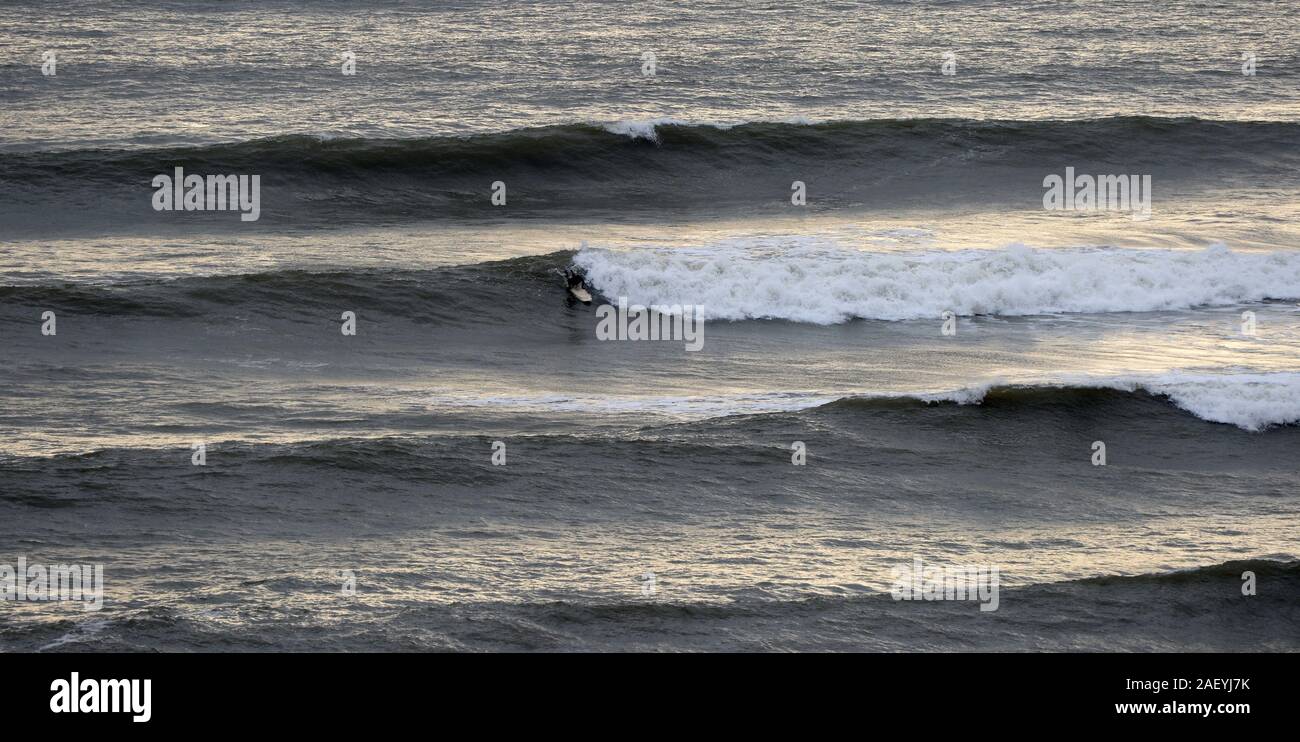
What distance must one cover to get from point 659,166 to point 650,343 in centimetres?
696

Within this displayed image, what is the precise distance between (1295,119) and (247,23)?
18.8 metres

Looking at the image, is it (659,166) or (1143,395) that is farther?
(659,166)

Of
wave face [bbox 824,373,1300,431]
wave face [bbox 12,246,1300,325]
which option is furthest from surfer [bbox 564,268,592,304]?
wave face [bbox 824,373,1300,431]

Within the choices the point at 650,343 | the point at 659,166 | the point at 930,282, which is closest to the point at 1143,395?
the point at 930,282

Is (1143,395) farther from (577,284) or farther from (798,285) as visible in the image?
(577,284)

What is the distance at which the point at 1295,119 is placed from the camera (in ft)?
74.6

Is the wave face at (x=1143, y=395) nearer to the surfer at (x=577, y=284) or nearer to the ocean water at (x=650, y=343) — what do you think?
the ocean water at (x=650, y=343)

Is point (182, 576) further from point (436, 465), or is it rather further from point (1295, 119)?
point (1295, 119)

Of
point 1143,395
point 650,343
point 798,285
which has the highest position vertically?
point 798,285

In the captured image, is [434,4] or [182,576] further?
[434,4]

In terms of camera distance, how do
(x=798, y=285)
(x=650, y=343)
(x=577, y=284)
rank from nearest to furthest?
(x=650, y=343) < (x=798, y=285) < (x=577, y=284)

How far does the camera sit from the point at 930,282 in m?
15.7

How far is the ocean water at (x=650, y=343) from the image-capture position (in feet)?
25.8

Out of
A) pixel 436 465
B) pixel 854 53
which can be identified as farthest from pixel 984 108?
pixel 436 465
